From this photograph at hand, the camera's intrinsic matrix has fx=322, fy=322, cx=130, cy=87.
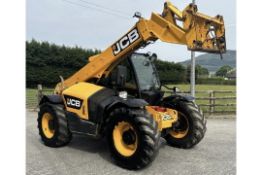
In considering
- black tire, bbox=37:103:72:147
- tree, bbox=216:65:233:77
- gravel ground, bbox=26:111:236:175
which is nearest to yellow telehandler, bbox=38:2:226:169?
black tire, bbox=37:103:72:147

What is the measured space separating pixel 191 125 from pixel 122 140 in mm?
1656

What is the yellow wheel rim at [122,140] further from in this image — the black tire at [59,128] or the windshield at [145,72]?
the black tire at [59,128]

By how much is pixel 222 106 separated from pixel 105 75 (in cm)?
763

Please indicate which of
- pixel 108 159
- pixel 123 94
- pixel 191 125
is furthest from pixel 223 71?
pixel 108 159

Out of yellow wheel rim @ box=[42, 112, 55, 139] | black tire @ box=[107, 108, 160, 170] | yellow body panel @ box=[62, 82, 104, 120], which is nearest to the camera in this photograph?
black tire @ box=[107, 108, 160, 170]

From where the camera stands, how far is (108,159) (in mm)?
5730

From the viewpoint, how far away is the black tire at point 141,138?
16.3ft

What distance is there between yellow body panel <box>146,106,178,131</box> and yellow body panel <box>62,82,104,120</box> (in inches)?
44.1

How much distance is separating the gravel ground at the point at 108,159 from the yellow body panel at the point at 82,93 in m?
0.77

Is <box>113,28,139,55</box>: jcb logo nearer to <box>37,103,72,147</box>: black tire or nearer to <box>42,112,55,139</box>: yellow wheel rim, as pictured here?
<box>37,103,72,147</box>: black tire

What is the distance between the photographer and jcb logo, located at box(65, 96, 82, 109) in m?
6.16

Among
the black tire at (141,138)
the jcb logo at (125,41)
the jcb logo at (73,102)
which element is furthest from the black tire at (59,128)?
the jcb logo at (125,41)
